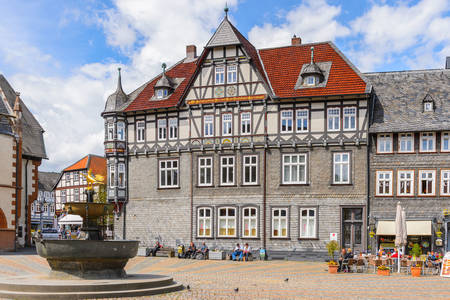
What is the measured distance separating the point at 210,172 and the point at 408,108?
12736 millimetres

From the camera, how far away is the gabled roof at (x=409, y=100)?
36.0m

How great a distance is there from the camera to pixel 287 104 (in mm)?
37906

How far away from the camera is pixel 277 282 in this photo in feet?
74.5

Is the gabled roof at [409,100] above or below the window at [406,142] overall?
above

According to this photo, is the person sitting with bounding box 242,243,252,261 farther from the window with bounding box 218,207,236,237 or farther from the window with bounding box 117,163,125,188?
the window with bounding box 117,163,125,188

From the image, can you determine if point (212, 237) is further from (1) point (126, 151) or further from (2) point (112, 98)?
(2) point (112, 98)

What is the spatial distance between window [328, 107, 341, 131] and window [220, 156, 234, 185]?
21.3 ft

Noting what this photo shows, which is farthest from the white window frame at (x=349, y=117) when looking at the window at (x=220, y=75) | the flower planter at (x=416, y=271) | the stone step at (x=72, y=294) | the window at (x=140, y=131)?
the stone step at (x=72, y=294)

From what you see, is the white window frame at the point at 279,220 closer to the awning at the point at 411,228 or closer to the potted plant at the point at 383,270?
Answer: the awning at the point at 411,228

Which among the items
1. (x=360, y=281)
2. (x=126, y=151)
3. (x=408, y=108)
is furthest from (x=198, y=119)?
(x=360, y=281)

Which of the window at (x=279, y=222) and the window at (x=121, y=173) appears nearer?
the window at (x=279, y=222)

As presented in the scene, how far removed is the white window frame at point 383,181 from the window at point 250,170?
7.26 m

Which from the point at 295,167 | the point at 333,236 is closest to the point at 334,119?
the point at 295,167

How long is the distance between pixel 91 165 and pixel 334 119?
51996 mm
